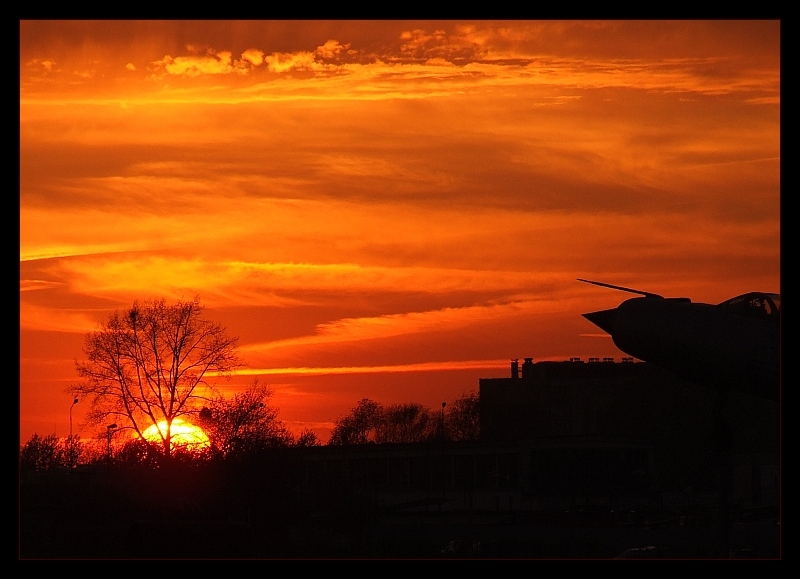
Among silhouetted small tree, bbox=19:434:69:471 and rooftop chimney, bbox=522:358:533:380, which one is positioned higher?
rooftop chimney, bbox=522:358:533:380

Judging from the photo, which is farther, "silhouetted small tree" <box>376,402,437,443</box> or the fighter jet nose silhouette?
"silhouetted small tree" <box>376,402,437,443</box>

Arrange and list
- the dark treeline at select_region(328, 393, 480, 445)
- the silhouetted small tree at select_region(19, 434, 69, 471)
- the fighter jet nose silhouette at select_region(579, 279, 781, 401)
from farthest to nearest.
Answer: the dark treeline at select_region(328, 393, 480, 445) → the silhouetted small tree at select_region(19, 434, 69, 471) → the fighter jet nose silhouette at select_region(579, 279, 781, 401)

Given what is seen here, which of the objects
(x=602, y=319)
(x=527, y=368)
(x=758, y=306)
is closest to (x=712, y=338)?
(x=758, y=306)

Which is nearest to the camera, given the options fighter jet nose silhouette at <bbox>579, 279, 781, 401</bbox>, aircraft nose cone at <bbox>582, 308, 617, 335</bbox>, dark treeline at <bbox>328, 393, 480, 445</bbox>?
fighter jet nose silhouette at <bbox>579, 279, 781, 401</bbox>

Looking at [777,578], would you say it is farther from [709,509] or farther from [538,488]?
[538,488]

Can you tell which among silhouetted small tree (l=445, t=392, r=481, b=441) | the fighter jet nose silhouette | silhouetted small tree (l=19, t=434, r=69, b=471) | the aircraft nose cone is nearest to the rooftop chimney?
silhouetted small tree (l=445, t=392, r=481, b=441)

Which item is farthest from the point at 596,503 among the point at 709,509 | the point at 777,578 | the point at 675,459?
the point at 777,578

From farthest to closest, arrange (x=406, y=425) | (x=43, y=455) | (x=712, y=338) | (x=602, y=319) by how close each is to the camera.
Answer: (x=406, y=425) < (x=43, y=455) < (x=602, y=319) < (x=712, y=338)

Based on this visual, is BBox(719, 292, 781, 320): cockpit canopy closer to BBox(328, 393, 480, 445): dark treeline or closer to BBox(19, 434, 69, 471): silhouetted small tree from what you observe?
BBox(19, 434, 69, 471): silhouetted small tree

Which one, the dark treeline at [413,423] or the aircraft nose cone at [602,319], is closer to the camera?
the aircraft nose cone at [602,319]

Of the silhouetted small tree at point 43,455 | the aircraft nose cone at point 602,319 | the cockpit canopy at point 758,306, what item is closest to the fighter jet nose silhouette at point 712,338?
the cockpit canopy at point 758,306

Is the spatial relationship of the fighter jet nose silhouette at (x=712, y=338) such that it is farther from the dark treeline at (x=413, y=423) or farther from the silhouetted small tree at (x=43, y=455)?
the dark treeline at (x=413, y=423)

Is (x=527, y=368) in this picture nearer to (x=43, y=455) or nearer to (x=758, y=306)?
(x=43, y=455)
